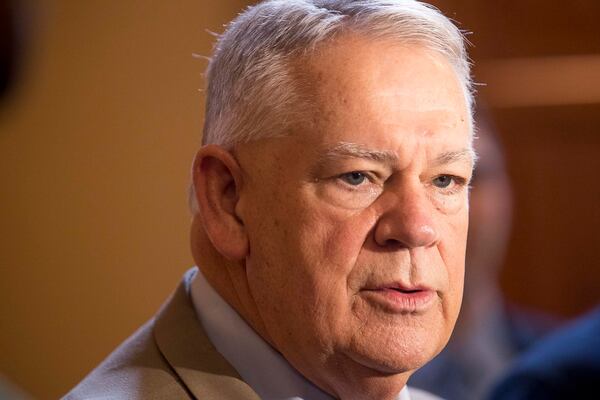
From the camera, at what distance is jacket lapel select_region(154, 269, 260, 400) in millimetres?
1683

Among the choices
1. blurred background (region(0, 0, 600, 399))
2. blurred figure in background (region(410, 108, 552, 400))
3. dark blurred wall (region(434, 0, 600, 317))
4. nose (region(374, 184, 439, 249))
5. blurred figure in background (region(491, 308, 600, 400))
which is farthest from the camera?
dark blurred wall (region(434, 0, 600, 317))

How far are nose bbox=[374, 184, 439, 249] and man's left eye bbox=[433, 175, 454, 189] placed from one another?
57mm

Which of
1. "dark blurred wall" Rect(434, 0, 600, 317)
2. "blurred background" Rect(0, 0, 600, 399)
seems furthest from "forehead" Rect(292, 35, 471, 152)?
"dark blurred wall" Rect(434, 0, 600, 317)

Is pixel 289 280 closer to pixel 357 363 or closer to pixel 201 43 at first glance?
pixel 357 363

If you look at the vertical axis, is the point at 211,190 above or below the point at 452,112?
below

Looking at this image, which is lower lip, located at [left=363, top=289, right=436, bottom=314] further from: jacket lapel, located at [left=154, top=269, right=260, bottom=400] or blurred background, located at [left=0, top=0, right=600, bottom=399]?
blurred background, located at [left=0, top=0, right=600, bottom=399]

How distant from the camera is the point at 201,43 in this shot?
388 centimetres

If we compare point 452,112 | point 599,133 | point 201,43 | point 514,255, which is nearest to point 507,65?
point 599,133

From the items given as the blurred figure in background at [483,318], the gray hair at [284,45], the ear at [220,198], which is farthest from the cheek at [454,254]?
the blurred figure in background at [483,318]

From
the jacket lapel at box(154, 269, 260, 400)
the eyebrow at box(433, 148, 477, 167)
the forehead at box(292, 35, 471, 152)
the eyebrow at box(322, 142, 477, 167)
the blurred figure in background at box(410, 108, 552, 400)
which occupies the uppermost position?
the forehead at box(292, 35, 471, 152)

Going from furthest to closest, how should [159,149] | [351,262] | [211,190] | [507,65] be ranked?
1. [507,65]
2. [159,149]
3. [211,190]
4. [351,262]

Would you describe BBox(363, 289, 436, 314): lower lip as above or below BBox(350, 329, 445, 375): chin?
above

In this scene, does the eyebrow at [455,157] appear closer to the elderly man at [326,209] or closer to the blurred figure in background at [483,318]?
the elderly man at [326,209]

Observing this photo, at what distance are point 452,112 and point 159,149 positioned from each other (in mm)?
2291
